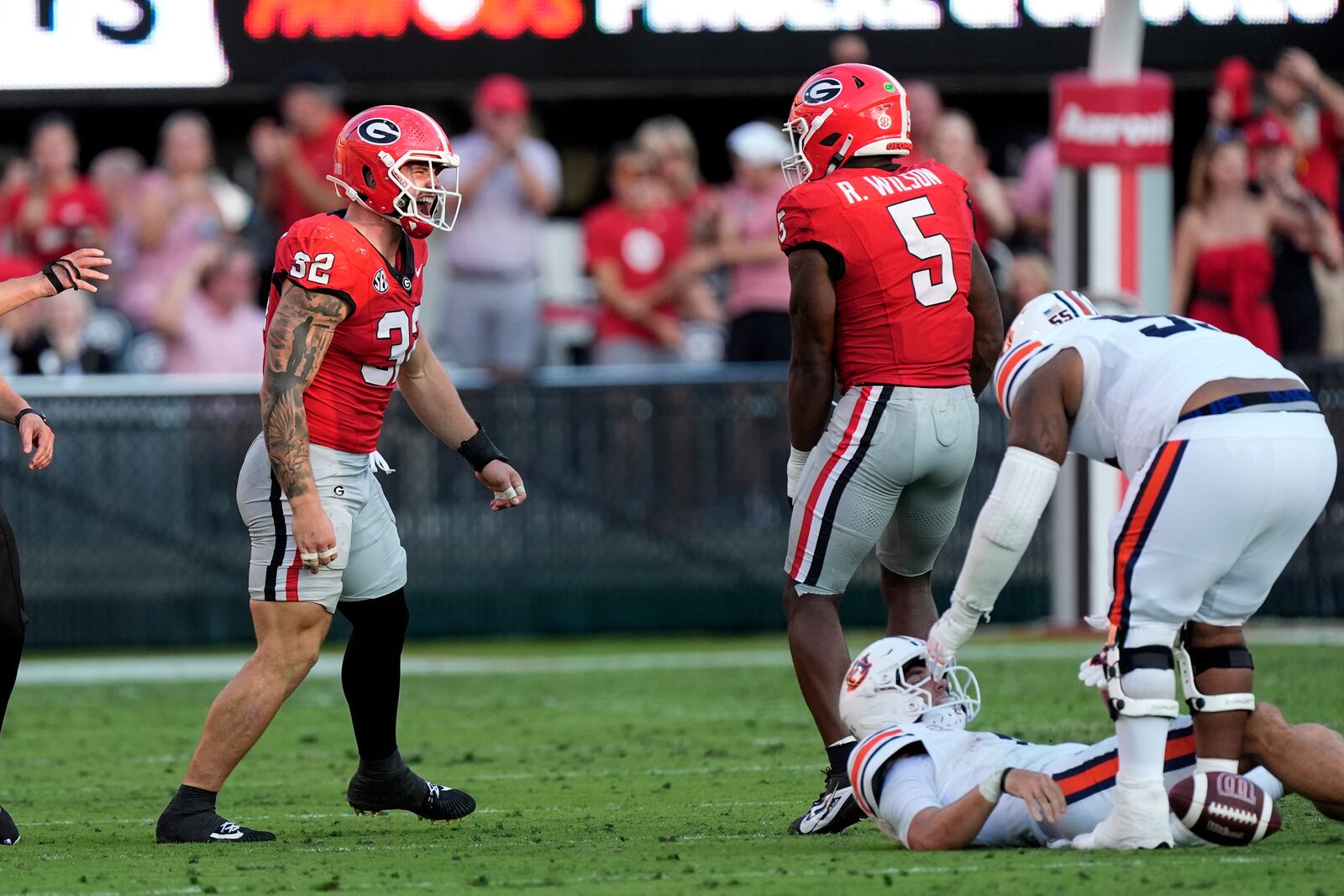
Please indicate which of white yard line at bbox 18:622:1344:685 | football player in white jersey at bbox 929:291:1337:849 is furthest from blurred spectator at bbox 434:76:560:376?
football player in white jersey at bbox 929:291:1337:849

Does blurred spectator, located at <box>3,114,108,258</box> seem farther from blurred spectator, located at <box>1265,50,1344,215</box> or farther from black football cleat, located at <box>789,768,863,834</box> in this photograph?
black football cleat, located at <box>789,768,863,834</box>

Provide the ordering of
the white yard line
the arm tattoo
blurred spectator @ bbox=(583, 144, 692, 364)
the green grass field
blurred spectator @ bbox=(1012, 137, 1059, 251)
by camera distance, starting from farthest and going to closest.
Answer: blurred spectator @ bbox=(1012, 137, 1059, 251)
blurred spectator @ bbox=(583, 144, 692, 364)
the white yard line
the arm tattoo
the green grass field

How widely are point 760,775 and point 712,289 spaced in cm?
Result: 710

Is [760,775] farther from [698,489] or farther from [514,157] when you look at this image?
[514,157]

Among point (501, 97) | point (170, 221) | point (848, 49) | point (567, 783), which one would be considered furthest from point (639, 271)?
point (567, 783)

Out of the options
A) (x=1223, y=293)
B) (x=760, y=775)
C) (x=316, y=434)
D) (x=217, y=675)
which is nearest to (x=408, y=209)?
(x=316, y=434)

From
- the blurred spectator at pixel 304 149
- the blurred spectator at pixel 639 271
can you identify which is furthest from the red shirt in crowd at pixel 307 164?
the blurred spectator at pixel 639 271

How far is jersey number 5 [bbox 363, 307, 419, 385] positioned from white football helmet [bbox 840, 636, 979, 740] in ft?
5.23

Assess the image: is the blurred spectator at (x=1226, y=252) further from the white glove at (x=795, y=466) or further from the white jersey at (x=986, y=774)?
the white jersey at (x=986, y=774)

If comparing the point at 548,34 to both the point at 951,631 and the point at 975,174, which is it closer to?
the point at 975,174

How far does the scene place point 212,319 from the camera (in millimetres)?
13047

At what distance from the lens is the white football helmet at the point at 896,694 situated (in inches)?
215

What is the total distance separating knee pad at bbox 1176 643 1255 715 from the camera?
519 cm

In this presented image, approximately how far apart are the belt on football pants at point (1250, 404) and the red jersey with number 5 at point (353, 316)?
7.24ft
